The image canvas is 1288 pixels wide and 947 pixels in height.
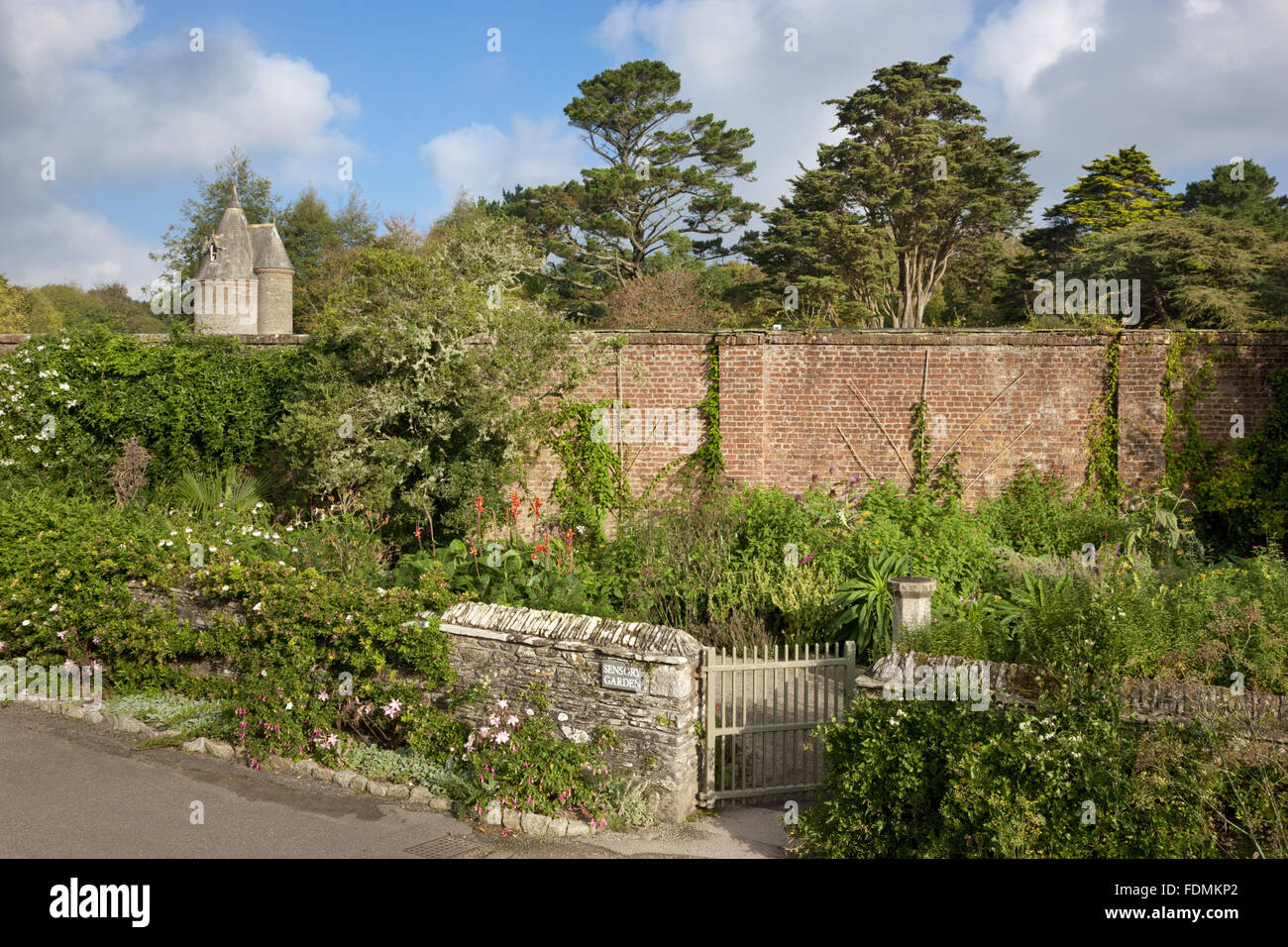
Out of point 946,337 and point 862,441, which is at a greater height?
point 946,337

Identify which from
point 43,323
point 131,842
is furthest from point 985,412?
point 43,323

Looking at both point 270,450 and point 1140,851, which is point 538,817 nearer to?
point 1140,851

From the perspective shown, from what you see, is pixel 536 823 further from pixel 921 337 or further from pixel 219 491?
pixel 921 337

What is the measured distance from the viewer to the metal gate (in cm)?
684

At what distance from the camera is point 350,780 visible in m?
6.96

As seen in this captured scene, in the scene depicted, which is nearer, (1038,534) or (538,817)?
(538,817)

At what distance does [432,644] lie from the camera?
7160mm

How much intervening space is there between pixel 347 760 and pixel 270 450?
659 cm

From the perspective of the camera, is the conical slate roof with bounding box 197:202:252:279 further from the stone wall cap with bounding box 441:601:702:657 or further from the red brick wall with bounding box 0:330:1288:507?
the stone wall cap with bounding box 441:601:702:657

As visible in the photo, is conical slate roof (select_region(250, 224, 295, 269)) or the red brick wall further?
conical slate roof (select_region(250, 224, 295, 269))

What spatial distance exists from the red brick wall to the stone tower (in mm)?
27251

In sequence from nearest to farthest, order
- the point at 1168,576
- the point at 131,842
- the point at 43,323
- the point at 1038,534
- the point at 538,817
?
the point at 131,842 < the point at 538,817 < the point at 1168,576 < the point at 1038,534 < the point at 43,323

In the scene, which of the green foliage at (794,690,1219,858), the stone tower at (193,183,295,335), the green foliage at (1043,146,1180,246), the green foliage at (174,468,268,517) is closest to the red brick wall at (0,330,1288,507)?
the green foliage at (174,468,268,517)

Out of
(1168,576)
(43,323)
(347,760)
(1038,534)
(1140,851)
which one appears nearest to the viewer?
(1140,851)
